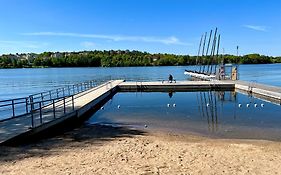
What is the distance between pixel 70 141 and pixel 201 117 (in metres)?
7.73

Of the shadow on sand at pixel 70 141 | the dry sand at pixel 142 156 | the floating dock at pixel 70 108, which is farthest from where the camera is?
the floating dock at pixel 70 108

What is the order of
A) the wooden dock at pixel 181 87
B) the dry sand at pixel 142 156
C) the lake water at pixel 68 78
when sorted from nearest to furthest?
the dry sand at pixel 142 156 < the wooden dock at pixel 181 87 < the lake water at pixel 68 78

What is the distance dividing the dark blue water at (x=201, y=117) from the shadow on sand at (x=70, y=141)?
1.37 m

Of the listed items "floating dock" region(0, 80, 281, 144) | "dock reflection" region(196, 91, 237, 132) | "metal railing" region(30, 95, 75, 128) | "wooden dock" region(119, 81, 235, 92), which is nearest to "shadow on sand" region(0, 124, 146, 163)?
"floating dock" region(0, 80, 281, 144)

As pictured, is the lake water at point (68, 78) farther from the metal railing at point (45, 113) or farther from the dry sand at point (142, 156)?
the dry sand at point (142, 156)

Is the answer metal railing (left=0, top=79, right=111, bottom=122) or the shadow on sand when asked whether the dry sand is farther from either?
metal railing (left=0, top=79, right=111, bottom=122)

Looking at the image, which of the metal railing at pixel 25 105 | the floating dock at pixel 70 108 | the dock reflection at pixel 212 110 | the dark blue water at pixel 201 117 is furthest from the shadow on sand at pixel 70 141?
the dock reflection at pixel 212 110

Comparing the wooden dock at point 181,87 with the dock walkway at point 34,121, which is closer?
the dock walkway at point 34,121

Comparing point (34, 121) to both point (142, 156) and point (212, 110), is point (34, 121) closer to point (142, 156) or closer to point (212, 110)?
point (142, 156)

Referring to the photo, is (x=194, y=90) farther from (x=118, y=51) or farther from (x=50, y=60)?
(x=118, y=51)

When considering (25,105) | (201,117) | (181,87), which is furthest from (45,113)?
(181,87)

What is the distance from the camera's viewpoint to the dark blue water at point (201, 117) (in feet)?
41.6

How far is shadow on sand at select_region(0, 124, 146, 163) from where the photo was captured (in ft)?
27.4

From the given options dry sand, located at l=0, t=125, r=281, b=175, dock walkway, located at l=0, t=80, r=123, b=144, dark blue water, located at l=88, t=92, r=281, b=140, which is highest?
dock walkway, located at l=0, t=80, r=123, b=144
